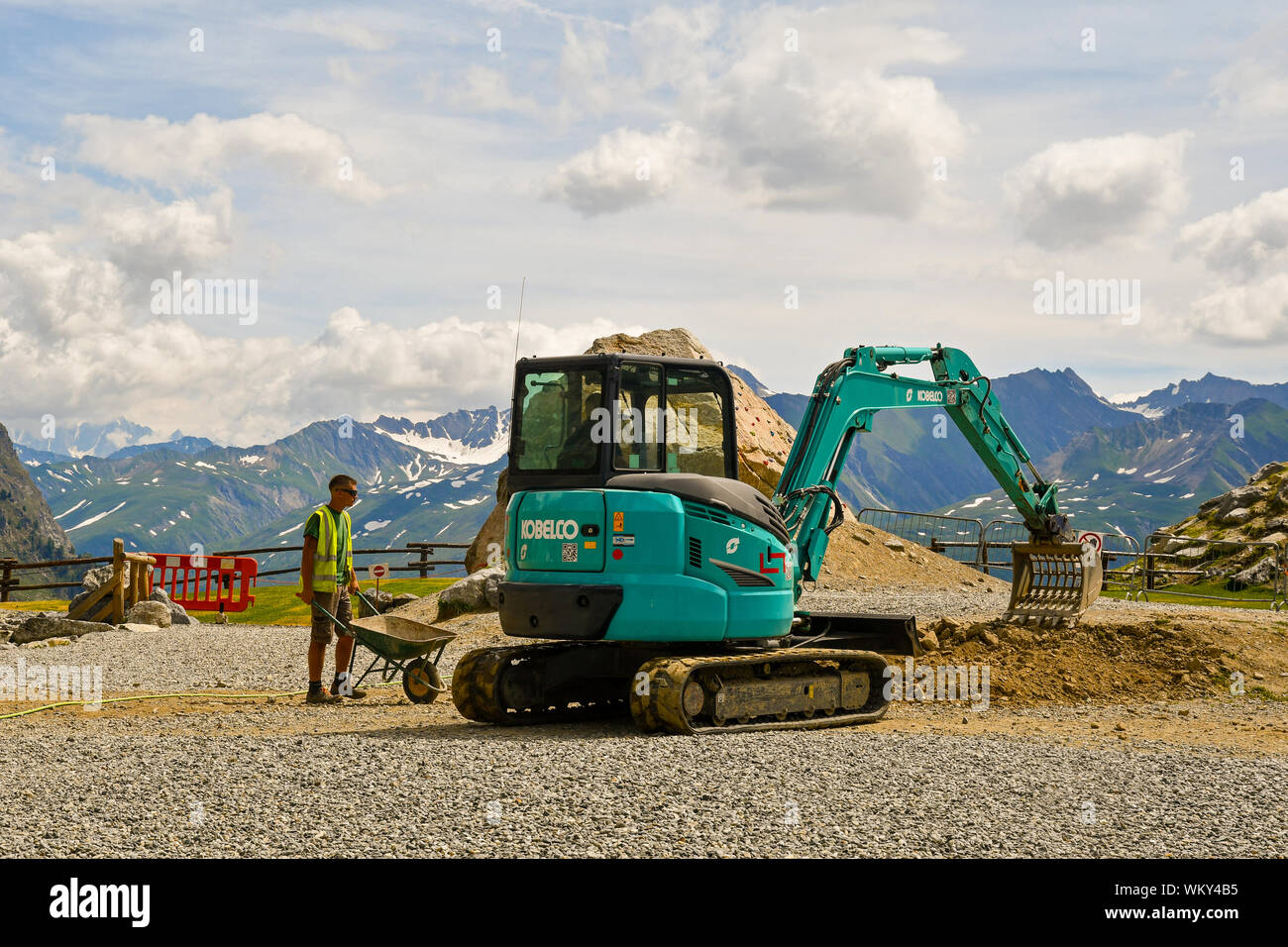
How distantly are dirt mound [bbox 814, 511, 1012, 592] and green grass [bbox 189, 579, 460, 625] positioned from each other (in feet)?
29.6

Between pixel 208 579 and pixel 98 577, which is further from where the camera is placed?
pixel 208 579

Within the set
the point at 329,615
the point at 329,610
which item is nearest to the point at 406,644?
the point at 329,615

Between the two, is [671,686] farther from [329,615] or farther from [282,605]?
[282,605]

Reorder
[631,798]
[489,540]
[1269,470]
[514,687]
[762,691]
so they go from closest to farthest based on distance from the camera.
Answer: [631,798], [762,691], [514,687], [489,540], [1269,470]

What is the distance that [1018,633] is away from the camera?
17.1 m

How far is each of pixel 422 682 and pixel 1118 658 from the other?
32.2ft

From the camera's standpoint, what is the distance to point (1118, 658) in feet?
54.2

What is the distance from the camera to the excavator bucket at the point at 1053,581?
17219mm

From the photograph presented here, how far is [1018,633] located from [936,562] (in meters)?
13.5

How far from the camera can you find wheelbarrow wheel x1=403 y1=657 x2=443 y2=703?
13250 millimetres
